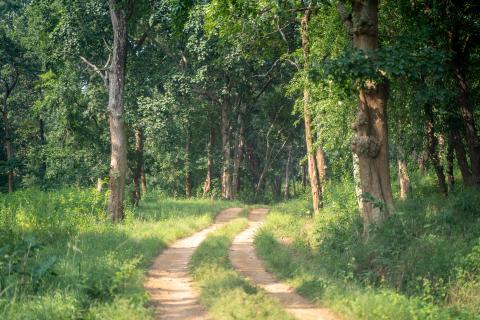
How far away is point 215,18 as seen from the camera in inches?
576

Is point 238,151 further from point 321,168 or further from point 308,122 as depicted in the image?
point 308,122

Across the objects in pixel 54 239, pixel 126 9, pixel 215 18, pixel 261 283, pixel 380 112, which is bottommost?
pixel 261 283

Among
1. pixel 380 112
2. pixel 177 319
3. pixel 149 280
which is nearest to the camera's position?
pixel 177 319

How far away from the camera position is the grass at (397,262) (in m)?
8.01

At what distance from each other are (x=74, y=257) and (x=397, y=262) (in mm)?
6062

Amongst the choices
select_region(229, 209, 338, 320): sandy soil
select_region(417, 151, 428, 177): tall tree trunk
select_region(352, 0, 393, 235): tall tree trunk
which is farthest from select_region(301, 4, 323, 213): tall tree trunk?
select_region(352, 0, 393, 235): tall tree trunk

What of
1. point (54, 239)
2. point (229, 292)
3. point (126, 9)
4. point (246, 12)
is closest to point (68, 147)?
point (126, 9)

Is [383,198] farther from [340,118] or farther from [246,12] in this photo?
[246,12]

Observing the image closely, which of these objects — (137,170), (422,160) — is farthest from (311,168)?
(137,170)

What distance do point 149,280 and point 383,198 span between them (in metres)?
5.62

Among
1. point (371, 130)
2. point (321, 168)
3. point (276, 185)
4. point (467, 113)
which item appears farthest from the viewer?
point (276, 185)

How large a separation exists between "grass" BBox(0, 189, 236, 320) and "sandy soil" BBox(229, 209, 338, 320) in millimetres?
2187

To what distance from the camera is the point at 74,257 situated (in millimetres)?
9711

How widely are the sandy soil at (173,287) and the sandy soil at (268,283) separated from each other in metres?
1.35
